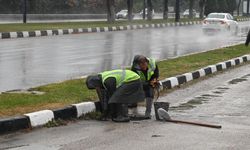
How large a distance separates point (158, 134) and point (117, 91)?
1.05 m

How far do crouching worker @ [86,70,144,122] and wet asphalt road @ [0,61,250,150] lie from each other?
238 millimetres

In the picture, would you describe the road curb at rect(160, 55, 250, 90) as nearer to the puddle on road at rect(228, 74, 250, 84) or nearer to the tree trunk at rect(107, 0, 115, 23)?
the puddle on road at rect(228, 74, 250, 84)

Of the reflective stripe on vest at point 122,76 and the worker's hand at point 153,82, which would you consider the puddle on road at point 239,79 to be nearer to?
the worker's hand at point 153,82

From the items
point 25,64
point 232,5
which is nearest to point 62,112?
point 25,64

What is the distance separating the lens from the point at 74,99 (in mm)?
8891

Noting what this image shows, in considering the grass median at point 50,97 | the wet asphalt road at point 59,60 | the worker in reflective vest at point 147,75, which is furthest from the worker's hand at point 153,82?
the wet asphalt road at point 59,60

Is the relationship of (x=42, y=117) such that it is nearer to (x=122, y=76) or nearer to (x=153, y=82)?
(x=122, y=76)

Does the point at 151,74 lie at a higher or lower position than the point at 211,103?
higher

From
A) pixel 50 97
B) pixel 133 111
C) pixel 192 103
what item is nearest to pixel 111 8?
pixel 192 103

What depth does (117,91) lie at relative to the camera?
776 cm

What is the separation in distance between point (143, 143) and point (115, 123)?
1280 millimetres

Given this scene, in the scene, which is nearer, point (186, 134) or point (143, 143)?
point (143, 143)

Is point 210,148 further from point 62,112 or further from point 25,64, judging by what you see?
point 25,64

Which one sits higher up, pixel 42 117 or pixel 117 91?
pixel 117 91
